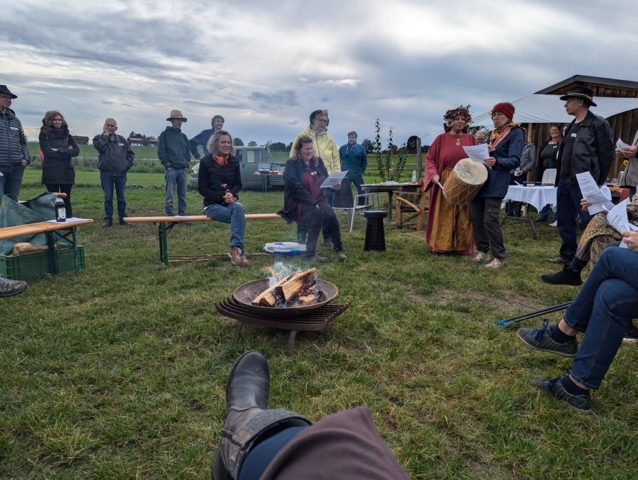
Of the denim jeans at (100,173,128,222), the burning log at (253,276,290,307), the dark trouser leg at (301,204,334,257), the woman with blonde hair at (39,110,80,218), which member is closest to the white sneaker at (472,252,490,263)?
the dark trouser leg at (301,204,334,257)

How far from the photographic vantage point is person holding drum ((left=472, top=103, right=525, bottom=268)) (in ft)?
17.8

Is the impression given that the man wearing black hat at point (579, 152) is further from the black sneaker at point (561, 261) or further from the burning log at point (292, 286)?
the burning log at point (292, 286)

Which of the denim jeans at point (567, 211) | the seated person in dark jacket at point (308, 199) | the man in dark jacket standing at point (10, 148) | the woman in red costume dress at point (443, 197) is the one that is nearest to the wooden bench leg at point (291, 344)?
the seated person in dark jacket at point (308, 199)

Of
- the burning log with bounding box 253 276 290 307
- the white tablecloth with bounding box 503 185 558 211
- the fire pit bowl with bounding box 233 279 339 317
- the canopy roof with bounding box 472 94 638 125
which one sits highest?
the canopy roof with bounding box 472 94 638 125

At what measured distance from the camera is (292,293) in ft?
11.1

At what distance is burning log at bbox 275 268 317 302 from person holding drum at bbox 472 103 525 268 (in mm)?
3114

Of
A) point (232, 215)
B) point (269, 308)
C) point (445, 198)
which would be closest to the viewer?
point (269, 308)

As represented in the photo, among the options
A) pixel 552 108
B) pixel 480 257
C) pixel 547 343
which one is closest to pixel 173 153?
pixel 480 257

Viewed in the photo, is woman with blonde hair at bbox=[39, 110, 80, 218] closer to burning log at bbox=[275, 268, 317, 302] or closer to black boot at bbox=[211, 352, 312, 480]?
burning log at bbox=[275, 268, 317, 302]

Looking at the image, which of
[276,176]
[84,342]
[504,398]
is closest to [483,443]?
[504,398]

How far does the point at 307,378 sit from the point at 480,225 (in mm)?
4069

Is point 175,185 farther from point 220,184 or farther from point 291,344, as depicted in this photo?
point 291,344

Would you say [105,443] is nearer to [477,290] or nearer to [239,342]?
[239,342]

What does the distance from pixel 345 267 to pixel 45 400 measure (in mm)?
3657
